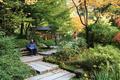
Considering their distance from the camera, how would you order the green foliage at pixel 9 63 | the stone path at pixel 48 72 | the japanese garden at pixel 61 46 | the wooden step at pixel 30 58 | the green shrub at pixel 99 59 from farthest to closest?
the wooden step at pixel 30 58 < the green shrub at pixel 99 59 < the stone path at pixel 48 72 < the japanese garden at pixel 61 46 < the green foliage at pixel 9 63

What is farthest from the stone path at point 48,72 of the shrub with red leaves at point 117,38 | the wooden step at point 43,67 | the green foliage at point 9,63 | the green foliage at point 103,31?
the green foliage at point 103,31

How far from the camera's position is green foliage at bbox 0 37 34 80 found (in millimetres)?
6857

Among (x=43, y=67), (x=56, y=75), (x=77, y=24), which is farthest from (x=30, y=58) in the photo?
(x=77, y=24)

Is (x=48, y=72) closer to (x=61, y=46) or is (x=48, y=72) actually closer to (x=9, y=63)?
(x=61, y=46)

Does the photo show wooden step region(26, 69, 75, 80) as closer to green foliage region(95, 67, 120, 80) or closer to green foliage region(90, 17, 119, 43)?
green foliage region(95, 67, 120, 80)

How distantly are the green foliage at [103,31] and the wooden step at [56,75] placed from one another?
4526 mm

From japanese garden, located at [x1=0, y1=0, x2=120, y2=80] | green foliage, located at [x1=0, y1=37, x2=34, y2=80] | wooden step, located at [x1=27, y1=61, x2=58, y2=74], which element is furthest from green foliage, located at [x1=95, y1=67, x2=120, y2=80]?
wooden step, located at [x1=27, y1=61, x2=58, y2=74]

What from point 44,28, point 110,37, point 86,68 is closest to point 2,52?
point 86,68

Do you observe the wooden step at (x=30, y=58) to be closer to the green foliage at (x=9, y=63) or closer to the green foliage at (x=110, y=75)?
the green foliage at (x=9, y=63)

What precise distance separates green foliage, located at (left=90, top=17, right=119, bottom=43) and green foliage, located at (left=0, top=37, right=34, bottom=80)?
6.63 meters

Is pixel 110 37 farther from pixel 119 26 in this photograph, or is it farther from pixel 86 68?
pixel 86 68

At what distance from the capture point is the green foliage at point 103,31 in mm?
12816

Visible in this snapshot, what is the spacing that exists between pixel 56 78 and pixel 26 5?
5781 millimetres

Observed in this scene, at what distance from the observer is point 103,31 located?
43.0ft
